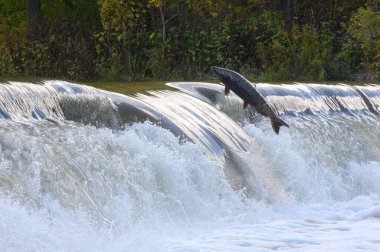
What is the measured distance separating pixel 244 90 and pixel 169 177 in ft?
6.91

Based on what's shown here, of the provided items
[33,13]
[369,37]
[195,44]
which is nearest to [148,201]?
[195,44]

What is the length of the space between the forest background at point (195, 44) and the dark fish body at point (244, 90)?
9505 mm

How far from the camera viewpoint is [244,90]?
11828mm

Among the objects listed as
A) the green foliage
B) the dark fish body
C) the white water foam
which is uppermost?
the green foliage

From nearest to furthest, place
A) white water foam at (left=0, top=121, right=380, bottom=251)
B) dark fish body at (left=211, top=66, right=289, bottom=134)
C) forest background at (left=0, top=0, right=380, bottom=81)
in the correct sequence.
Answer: white water foam at (left=0, top=121, right=380, bottom=251)
dark fish body at (left=211, top=66, right=289, bottom=134)
forest background at (left=0, top=0, right=380, bottom=81)

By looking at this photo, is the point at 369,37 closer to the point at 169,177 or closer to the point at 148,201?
the point at 169,177

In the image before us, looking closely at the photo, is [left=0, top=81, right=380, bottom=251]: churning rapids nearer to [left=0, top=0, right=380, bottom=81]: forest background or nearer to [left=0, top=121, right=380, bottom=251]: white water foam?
[left=0, top=121, right=380, bottom=251]: white water foam

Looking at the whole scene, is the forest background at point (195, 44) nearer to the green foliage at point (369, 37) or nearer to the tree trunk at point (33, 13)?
the green foliage at point (369, 37)

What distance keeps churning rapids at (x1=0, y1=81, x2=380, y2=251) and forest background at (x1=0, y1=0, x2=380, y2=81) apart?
26.9 ft

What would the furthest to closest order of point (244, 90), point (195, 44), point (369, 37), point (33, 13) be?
point (33, 13) < point (195, 44) < point (369, 37) < point (244, 90)

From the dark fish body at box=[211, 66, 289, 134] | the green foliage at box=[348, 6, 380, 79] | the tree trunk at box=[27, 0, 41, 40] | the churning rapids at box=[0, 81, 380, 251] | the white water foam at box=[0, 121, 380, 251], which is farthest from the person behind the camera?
the tree trunk at box=[27, 0, 41, 40]

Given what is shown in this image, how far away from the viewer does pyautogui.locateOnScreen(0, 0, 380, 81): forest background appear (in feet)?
71.7

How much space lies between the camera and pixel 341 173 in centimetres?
1366

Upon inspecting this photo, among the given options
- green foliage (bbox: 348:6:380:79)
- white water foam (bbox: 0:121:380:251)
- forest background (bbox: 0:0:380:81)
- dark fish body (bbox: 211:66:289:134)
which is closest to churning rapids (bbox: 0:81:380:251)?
white water foam (bbox: 0:121:380:251)
